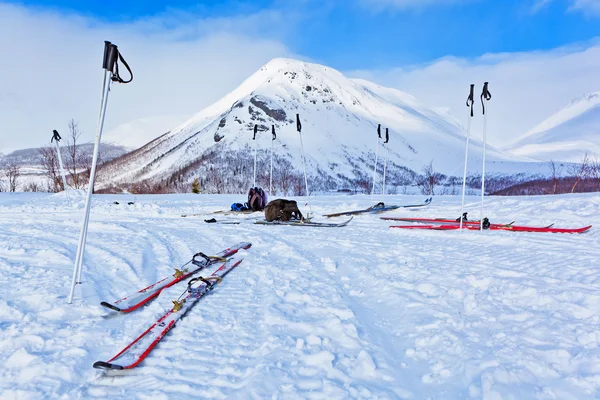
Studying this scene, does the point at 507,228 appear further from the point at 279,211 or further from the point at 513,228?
the point at 279,211

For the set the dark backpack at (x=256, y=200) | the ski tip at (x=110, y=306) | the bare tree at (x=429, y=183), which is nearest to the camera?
the ski tip at (x=110, y=306)

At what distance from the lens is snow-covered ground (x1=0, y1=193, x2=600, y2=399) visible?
2.84m

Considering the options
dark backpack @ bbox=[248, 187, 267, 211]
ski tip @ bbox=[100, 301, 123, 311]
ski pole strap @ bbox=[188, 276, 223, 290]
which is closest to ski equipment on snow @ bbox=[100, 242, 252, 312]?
ski tip @ bbox=[100, 301, 123, 311]

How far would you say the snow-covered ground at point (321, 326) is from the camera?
9.32 feet

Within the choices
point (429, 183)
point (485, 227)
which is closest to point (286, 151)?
point (429, 183)

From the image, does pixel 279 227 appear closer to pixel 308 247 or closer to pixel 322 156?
pixel 308 247

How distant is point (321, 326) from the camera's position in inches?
154

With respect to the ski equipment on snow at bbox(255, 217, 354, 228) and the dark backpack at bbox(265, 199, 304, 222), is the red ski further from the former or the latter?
the dark backpack at bbox(265, 199, 304, 222)

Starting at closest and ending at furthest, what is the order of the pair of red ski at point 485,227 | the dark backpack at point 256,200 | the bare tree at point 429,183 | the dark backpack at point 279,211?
the pair of red ski at point 485,227
the dark backpack at point 279,211
the dark backpack at point 256,200
the bare tree at point 429,183

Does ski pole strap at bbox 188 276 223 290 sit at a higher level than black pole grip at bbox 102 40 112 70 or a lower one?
lower

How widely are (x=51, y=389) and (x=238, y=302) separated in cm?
221

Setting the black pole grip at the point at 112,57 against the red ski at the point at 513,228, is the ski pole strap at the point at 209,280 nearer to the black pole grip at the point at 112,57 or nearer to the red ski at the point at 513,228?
the black pole grip at the point at 112,57

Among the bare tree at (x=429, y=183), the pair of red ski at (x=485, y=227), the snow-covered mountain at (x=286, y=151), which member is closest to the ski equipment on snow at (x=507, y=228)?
the pair of red ski at (x=485, y=227)

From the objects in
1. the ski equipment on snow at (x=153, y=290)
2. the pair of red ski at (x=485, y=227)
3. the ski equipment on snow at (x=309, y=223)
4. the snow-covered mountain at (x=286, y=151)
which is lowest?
the ski equipment on snow at (x=153, y=290)
